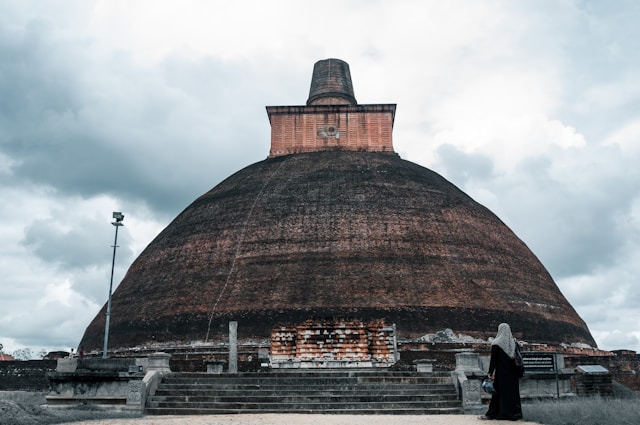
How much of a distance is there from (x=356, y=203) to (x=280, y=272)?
4.01m

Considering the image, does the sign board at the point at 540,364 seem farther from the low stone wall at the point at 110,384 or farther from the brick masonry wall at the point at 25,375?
the brick masonry wall at the point at 25,375

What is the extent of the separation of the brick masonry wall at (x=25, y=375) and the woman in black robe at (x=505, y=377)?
16.9m

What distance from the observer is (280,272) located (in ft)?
70.5

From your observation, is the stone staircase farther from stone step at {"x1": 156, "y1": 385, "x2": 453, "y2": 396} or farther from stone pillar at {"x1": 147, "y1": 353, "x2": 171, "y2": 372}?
stone pillar at {"x1": 147, "y1": 353, "x2": 171, "y2": 372}

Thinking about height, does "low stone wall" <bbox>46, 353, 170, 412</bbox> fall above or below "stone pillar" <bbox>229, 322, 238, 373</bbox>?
below

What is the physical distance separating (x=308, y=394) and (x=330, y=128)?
17924 millimetres

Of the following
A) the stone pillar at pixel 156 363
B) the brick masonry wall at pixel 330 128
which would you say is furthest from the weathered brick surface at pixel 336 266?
the stone pillar at pixel 156 363

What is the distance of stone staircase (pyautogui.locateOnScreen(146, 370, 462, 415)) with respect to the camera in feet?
40.0

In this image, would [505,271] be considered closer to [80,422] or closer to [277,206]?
[277,206]

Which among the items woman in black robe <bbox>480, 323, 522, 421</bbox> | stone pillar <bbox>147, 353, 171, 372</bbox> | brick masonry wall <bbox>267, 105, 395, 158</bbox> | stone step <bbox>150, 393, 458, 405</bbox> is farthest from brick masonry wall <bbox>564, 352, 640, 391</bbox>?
stone pillar <bbox>147, 353, 171, 372</bbox>

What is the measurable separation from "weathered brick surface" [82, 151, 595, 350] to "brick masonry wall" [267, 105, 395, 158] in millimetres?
2595

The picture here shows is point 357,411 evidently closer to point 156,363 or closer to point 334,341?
point 156,363

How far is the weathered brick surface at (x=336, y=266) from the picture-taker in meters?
20.6

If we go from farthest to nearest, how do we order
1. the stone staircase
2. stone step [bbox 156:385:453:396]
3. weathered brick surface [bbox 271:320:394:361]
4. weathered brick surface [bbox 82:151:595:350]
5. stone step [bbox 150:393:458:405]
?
weathered brick surface [bbox 82:151:595:350]
weathered brick surface [bbox 271:320:394:361]
stone step [bbox 156:385:453:396]
stone step [bbox 150:393:458:405]
the stone staircase
